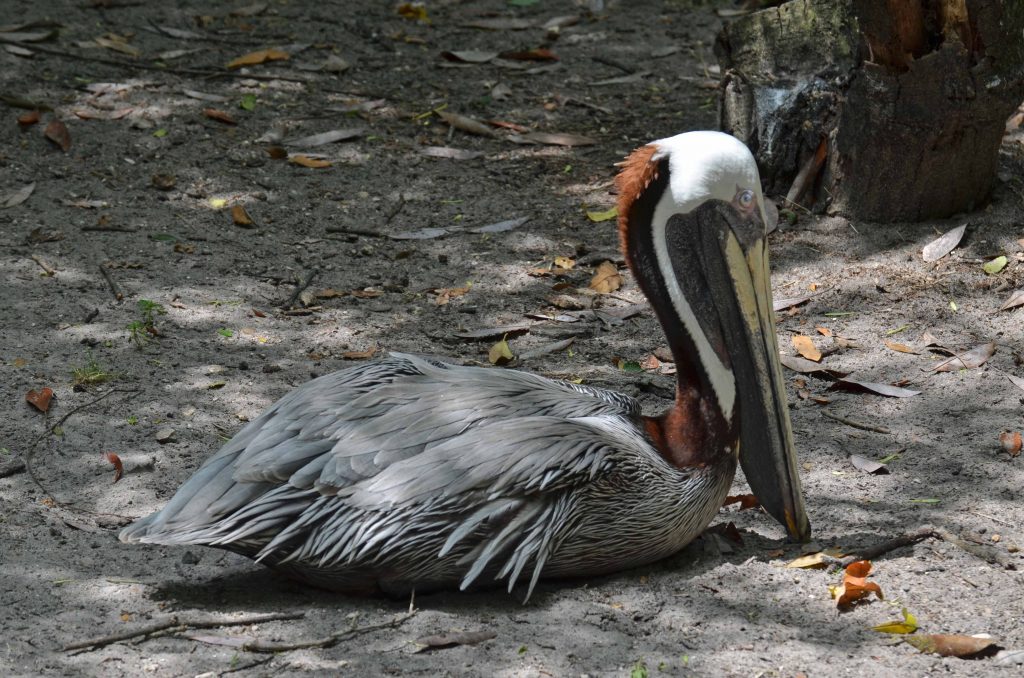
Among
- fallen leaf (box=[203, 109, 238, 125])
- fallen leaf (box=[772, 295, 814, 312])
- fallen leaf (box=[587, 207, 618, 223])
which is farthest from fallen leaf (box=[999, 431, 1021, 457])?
fallen leaf (box=[203, 109, 238, 125])

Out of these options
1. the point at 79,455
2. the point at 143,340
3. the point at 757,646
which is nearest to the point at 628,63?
the point at 143,340

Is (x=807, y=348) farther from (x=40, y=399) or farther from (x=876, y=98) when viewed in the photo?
(x=40, y=399)

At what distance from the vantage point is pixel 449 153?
25.3 ft

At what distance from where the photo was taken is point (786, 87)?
6617 millimetres

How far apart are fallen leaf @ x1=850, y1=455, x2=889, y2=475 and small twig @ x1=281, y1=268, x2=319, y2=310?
9.32 ft

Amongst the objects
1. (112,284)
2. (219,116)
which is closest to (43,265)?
(112,284)

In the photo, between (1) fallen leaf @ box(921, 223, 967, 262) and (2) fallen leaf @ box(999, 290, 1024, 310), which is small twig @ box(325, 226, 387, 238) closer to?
(1) fallen leaf @ box(921, 223, 967, 262)

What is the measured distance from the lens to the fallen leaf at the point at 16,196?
678cm

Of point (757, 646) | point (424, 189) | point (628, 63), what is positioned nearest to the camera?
point (757, 646)

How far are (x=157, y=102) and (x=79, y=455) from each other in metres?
3.81

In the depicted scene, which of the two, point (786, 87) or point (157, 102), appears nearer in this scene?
point (786, 87)

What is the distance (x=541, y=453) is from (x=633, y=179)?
96cm

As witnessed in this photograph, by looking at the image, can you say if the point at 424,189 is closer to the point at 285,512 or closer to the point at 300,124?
the point at 300,124

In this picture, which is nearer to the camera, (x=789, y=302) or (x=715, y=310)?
(x=715, y=310)
